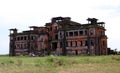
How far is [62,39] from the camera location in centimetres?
7781

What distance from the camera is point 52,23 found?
81875mm

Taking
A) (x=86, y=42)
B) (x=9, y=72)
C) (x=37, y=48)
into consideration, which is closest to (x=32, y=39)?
(x=37, y=48)

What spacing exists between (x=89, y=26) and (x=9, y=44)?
31.5 meters

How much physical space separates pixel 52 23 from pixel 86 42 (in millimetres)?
13575

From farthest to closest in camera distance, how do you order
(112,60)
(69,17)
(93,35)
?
1. (69,17)
2. (93,35)
3. (112,60)

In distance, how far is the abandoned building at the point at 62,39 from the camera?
71625 mm

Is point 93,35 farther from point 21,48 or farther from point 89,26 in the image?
point 21,48

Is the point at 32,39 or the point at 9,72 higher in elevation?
the point at 32,39

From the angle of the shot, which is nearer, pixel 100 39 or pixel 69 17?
pixel 100 39

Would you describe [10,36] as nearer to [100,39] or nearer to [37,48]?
[37,48]

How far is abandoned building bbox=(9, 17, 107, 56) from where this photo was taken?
71.6 metres

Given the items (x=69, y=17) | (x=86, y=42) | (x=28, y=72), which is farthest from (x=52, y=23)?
(x=28, y=72)

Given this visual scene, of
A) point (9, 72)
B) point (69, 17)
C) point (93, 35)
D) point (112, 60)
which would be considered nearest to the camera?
point (9, 72)

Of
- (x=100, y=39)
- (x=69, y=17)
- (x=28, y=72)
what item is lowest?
(x=28, y=72)
